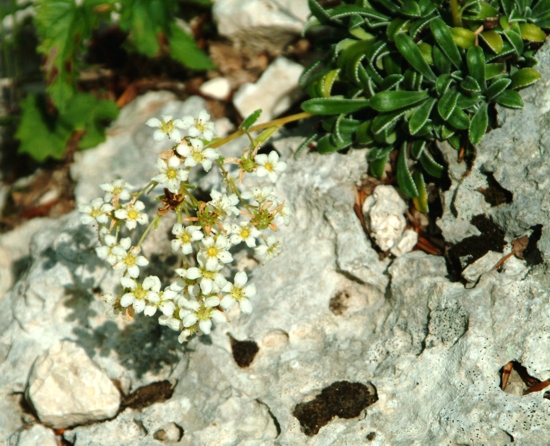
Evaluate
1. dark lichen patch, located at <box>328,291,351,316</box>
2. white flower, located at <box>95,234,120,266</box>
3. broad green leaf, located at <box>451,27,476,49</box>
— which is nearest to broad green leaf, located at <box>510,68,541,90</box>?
broad green leaf, located at <box>451,27,476,49</box>

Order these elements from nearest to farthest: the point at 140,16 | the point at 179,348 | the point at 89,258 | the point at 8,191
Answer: the point at 179,348 < the point at 89,258 < the point at 140,16 < the point at 8,191

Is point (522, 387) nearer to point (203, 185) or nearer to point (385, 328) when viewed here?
point (385, 328)

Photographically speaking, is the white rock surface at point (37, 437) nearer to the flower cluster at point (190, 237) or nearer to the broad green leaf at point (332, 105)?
the flower cluster at point (190, 237)

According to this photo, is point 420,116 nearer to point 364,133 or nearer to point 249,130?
point 364,133

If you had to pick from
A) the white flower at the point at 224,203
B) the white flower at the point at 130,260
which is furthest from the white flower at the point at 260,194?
the white flower at the point at 130,260

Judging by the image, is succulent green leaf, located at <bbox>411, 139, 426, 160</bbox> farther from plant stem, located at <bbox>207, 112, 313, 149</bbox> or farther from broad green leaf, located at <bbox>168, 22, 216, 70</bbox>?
broad green leaf, located at <bbox>168, 22, 216, 70</bbox>

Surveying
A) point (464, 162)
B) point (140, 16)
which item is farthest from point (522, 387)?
point (140, 16)
